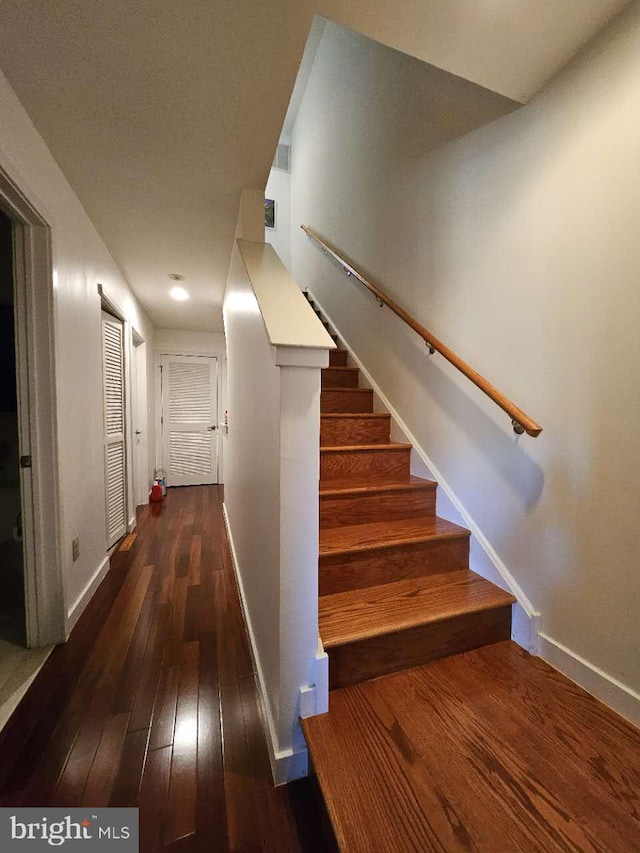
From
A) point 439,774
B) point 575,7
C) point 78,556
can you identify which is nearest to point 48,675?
point 78,556

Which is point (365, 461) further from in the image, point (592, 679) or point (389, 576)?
point (592, 679)

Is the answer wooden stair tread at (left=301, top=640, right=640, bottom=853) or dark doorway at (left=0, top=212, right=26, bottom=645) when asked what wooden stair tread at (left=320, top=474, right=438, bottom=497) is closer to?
wooden stair tread at (left=301, top=640, right=640, bottom=853)

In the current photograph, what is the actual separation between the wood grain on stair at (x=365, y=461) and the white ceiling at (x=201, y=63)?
150 centimetres

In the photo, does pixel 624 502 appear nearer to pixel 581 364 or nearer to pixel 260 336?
pixel 581 364

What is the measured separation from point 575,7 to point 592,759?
7.22 feet

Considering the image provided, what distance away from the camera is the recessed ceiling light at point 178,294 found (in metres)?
3.09

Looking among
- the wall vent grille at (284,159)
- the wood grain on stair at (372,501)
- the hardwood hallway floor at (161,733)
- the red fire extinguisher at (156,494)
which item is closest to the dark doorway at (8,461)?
the hardwood hallway floor at (161,733)

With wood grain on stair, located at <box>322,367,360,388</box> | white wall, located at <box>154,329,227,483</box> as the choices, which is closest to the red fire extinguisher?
white wall, located at <box>154,329,227,483</box>

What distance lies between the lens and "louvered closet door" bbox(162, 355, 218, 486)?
455cm

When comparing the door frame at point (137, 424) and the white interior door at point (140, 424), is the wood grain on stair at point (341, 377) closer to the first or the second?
the door frame at point (137, 424)

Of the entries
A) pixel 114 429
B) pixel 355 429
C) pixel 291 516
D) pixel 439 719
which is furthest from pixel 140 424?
pixel 439 719

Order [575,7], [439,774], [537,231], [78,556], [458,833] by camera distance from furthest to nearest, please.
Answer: [78,556], [537,231], [575,7], [439,774], [458,833]

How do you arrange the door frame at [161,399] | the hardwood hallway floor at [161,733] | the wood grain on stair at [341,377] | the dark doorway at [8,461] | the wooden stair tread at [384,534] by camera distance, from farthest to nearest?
the door frame at [161,399] → the wood grain on stair at [341,377] → the dark doorway at [8,461] → the wooden stair tread at [384,534] → the hardwood hallway floor at [161,733]

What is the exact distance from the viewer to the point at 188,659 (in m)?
1.46
